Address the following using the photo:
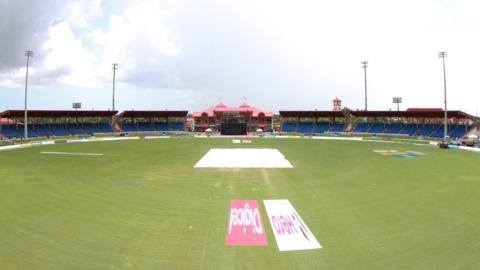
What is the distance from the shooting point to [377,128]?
7769cm

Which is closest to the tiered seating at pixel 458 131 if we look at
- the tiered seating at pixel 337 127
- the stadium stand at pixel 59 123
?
the tiered seating at pixel 337 127

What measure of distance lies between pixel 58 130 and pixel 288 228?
75570mm


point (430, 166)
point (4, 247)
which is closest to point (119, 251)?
point (4, 247)

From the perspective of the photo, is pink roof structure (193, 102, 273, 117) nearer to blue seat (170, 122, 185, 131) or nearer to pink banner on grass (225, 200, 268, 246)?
blue seat (170, 122, 185, 131)

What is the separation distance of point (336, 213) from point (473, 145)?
140 feet

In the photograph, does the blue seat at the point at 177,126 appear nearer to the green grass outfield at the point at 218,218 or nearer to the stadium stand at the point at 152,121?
the stadium stand at the point at 152,121

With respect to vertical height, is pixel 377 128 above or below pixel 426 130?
above

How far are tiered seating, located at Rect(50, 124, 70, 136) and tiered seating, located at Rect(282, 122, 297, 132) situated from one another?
57163 millimetres

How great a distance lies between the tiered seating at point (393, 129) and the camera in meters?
73.9

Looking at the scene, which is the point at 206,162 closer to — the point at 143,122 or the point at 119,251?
the point at 119,251

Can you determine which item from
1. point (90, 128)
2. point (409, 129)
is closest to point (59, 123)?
point (90, 128)

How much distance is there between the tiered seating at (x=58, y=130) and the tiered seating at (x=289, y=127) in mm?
57163

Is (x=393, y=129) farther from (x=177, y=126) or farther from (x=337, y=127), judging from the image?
(x=177, y=126)

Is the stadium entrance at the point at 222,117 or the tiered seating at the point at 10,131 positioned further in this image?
the stadium entrance at the point at 222,117
